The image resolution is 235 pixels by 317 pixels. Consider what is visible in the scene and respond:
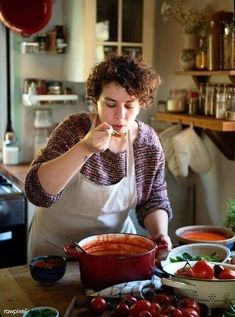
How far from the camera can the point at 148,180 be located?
1.63 meters

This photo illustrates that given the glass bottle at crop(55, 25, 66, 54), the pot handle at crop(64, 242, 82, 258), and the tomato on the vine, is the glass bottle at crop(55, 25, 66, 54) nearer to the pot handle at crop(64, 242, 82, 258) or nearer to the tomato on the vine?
the pot handle at crop(64, 242, 82, 258)

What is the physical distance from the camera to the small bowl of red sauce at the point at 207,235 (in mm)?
1551

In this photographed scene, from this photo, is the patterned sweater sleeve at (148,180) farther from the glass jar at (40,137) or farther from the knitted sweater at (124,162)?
the glass jar at (40,137)

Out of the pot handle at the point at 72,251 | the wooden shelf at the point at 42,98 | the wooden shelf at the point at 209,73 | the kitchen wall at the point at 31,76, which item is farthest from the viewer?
the kitchen wall at the point at 31,76

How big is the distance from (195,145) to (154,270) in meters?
1.39

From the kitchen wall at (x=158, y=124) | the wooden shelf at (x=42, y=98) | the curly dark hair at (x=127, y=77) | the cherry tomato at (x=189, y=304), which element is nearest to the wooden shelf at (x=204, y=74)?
the kitchen wall at (x=158, y=124)

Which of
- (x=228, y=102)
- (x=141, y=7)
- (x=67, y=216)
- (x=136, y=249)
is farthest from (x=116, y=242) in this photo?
(x=141, y=7)

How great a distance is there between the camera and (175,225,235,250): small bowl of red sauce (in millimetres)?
1551

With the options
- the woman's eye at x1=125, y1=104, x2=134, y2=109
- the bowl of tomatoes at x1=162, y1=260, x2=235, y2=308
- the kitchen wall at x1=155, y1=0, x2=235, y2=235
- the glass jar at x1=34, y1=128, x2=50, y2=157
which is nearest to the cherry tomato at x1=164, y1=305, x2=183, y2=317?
the bowl of tomatoes at x1=162, y1=260, x2=235, y2=308

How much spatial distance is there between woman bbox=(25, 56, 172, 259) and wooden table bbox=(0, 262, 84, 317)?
212 mm

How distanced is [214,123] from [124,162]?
0.87m

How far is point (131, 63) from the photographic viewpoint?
1.50 m

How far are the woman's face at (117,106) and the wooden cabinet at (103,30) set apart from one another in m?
1.31

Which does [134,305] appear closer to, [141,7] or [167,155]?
[167,155]
